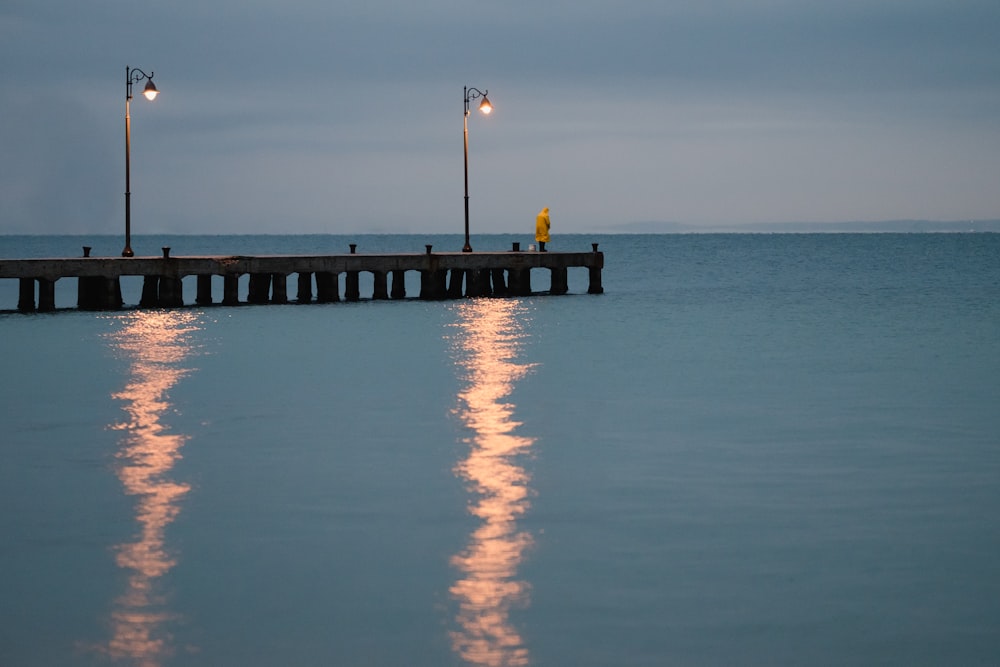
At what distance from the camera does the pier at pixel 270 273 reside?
1378 inches

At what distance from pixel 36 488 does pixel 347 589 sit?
4466 mm

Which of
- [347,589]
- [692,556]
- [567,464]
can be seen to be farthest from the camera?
[567,464]

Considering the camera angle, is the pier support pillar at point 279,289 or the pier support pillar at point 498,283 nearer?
the pier support pillar at point 279,289

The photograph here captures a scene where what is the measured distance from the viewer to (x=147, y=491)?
11844mm

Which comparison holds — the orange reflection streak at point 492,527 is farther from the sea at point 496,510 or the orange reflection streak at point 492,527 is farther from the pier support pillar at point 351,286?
the pier support pillar at point 351,286

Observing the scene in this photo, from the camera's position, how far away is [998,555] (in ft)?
31.4

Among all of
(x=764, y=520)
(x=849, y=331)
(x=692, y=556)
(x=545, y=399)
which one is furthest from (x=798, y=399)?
(x=849, y=331)

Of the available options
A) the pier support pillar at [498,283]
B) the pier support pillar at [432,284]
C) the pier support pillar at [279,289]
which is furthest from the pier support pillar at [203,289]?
the pier support pillar at [498,283]

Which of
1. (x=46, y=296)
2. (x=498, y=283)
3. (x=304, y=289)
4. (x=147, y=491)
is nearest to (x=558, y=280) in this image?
(x=498, y=283)

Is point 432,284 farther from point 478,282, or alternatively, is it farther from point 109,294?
point 109,294

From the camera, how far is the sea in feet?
25.7

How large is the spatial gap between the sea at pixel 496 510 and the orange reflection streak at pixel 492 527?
0.03m

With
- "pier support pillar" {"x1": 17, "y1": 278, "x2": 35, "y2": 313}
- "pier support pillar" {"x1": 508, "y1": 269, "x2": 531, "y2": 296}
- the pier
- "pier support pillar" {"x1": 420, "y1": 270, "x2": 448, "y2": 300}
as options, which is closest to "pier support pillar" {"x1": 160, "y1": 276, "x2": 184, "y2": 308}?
the pier

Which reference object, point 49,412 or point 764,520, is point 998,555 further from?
point 49,412
